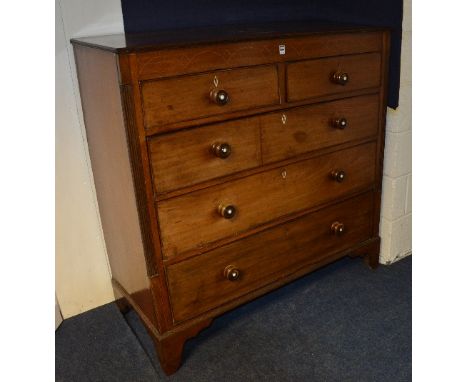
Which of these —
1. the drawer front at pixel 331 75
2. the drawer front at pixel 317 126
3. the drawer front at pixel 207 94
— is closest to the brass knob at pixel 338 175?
the drawer front at pixel 317 126

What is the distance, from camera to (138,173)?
1.40 meters

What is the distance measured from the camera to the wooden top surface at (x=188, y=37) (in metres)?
1.34

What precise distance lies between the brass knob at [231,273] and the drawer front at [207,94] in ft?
1.90

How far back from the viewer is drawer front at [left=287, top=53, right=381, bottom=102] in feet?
5.31

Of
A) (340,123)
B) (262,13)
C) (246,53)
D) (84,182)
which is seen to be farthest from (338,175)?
(84,182)

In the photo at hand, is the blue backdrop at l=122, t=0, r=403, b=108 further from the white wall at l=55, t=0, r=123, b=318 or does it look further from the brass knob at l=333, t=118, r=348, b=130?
the brass knob at l=333, t=118, r=348, b=130

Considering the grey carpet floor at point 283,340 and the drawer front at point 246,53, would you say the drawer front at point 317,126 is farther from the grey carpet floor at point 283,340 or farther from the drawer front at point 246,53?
the grey carpet floor at point 283,340

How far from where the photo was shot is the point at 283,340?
5.92 feet

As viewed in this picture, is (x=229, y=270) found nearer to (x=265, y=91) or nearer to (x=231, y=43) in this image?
(x=265, y=91)

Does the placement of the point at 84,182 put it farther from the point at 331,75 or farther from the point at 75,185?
the point at 331,75

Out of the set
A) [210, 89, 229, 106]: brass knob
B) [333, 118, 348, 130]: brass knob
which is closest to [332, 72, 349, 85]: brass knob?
[333, 118, 348, 130]: brass knob

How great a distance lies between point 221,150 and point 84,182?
68cm

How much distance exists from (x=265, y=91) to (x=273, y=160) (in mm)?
254
